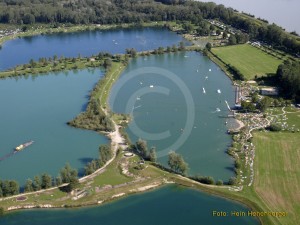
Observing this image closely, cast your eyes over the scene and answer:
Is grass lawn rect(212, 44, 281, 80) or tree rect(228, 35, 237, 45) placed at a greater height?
tree rect(228, 35, 237, 45)

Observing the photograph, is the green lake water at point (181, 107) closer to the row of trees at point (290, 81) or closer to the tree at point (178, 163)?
the tree at point (178, 163)

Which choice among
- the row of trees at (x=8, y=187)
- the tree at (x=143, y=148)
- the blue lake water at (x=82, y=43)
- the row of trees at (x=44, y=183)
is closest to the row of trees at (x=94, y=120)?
the tree at (x=143, y=148)

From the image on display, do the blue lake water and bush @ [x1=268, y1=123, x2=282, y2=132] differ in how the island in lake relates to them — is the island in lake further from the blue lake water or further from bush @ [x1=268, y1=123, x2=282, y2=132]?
the blue lake water

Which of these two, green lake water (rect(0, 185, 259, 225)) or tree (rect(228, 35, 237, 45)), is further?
tree (rect(228, 35, 237, 45))

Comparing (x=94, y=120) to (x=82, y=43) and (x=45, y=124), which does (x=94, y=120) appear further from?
(x=82, y=43)

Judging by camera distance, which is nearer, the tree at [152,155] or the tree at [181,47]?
the tree at [152,155]

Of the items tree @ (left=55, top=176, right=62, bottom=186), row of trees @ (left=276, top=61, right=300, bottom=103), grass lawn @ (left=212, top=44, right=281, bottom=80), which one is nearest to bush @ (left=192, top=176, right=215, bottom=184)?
tree @ (left=55, top=176, right=62, bottom=186)

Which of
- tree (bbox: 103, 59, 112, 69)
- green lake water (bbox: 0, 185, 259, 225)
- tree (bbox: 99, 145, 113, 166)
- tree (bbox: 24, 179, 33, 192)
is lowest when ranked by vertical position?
green lake water (bbox: 0, 185, 259, 225)
